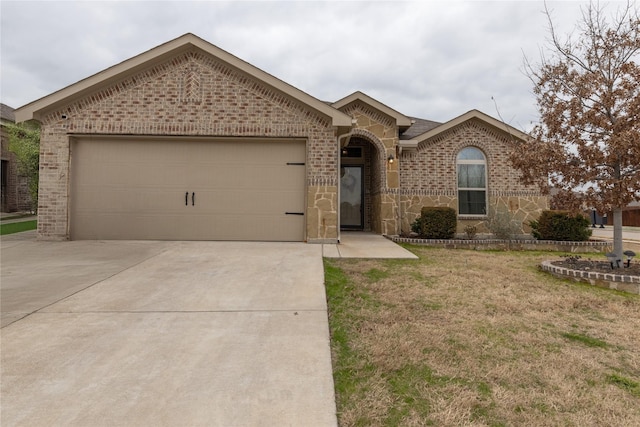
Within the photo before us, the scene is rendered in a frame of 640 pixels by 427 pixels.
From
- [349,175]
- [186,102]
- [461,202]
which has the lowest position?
[461,202]

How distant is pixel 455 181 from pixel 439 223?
2.63m

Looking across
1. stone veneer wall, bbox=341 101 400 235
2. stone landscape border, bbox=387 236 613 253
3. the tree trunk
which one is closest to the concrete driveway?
the tree trunk

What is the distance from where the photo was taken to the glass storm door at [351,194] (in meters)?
13.8

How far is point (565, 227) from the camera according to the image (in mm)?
9914

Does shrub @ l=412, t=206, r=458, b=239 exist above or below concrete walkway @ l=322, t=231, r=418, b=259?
above

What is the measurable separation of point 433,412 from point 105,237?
9.21m

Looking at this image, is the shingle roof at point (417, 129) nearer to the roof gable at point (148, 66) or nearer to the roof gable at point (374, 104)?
the roof gable at point (374, 104)

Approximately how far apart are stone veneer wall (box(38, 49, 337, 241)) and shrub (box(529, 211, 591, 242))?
283 inches

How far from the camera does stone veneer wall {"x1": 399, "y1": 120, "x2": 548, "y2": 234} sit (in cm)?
1202

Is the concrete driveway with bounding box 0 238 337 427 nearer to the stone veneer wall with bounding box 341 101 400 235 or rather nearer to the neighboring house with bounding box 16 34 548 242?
the neighboring house with bounding box 16 34 548 242

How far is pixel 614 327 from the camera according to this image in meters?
3.35

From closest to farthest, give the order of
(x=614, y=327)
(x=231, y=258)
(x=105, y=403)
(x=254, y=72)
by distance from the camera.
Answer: (x=105, y=403) → (x=614, y=327) → (x=231, y=258) → (x=254, y=72)

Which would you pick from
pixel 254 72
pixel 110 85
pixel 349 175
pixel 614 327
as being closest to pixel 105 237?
pixel 110 85

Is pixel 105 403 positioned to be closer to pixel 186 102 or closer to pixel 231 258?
pixel 231 258
